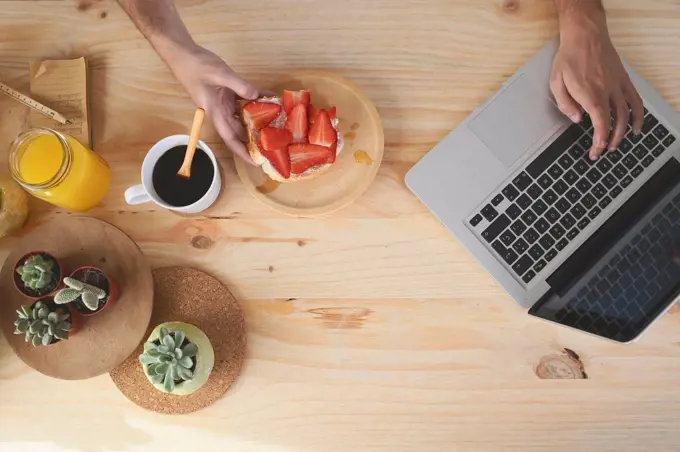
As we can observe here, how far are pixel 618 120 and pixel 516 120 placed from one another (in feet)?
0.54

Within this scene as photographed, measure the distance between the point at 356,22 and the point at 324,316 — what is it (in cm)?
53

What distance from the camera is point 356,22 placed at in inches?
39.7

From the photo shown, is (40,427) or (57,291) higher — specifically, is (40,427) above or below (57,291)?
below

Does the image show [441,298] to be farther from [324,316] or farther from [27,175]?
[27,175]

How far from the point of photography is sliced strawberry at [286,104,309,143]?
90cm

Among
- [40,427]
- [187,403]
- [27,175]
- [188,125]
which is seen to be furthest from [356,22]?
[40,427]

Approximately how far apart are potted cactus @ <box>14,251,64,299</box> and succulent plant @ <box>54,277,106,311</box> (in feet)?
0.16

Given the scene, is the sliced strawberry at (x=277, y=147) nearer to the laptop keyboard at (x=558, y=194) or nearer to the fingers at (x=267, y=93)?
the fingers at (x=267, y=93)

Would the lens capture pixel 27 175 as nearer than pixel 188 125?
Yes

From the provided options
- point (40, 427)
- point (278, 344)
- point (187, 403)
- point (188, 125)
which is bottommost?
point (40, 427)

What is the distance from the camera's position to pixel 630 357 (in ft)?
2.98

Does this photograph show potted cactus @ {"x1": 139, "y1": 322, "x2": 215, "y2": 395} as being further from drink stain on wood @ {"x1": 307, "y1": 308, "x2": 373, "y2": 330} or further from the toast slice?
the toast slice

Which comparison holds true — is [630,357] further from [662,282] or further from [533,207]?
[533,207]

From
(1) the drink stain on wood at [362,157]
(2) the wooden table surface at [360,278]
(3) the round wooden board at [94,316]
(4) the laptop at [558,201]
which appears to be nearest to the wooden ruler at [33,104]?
(2) the wooden table surface at [360,278]
